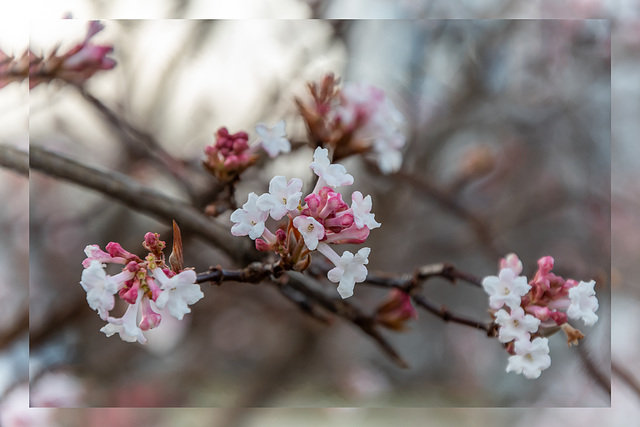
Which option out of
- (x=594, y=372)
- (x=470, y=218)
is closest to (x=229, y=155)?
(x=470, y=218)

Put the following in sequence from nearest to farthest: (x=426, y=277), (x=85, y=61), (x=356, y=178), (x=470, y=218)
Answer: (x=426, y=277), (x=85, y=61), (x=470, y=218), (x=356, y=178)

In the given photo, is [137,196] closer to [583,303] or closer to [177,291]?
[177,291]

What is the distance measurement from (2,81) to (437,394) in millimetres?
2203

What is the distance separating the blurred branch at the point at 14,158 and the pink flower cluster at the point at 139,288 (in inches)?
13.4

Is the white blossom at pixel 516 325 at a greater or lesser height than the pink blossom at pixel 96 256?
lesser

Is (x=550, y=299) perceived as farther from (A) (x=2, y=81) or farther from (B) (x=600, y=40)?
(B) (x=600, y=40)

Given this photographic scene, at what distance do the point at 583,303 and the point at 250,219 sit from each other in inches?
13.6

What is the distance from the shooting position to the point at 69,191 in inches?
65.4

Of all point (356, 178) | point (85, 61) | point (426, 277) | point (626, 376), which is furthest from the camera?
point (356, 178)

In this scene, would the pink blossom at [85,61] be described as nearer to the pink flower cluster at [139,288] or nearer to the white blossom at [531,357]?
the pink flower cluster at [139,288]

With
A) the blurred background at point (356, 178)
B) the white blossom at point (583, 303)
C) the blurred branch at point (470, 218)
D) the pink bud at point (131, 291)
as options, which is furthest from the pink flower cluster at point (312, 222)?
the blurred branch at point (470, 218)

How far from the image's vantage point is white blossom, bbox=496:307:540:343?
1.51 feet

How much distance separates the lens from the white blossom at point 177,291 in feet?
1.36

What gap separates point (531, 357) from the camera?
48 centimetres
